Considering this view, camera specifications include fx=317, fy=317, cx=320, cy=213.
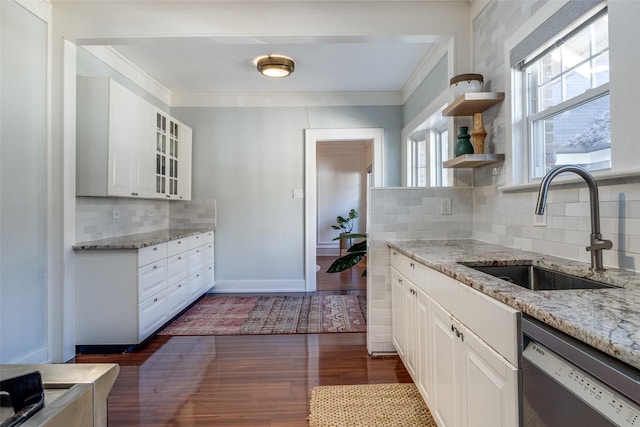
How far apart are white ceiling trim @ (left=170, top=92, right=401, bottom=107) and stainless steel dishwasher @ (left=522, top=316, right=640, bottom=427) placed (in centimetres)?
389

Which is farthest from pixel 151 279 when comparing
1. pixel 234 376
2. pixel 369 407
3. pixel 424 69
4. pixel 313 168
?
pixel 424 69

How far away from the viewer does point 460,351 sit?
120 centimetres

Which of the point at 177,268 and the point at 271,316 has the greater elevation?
the point at 177,268

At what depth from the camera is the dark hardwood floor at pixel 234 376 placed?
5.72ft

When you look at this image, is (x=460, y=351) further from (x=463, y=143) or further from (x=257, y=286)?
(x=257, y=286)

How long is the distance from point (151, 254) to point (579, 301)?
282 centimetres

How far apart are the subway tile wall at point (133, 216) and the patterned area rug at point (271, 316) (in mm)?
1043

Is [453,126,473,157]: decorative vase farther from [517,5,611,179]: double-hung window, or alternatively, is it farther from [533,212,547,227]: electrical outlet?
[533,212,547,227]: electrical outlet

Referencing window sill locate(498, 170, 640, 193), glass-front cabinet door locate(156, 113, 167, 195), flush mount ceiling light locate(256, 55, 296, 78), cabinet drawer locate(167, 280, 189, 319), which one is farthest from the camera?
glass-front cabinet door locate(156, 113, 167, 195)

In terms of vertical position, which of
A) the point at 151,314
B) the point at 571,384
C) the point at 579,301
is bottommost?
the point at 151,314

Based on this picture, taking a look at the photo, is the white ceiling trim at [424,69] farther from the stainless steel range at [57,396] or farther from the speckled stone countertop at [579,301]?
the stainless steel range at [57,396]

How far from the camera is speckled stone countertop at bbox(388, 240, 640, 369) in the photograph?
2.00 ft

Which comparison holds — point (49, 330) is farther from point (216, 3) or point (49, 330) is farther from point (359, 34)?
point (359, 34)

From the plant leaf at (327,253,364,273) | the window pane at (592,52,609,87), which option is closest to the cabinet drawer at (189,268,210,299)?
the plant leaf at (327,253,364,273)
